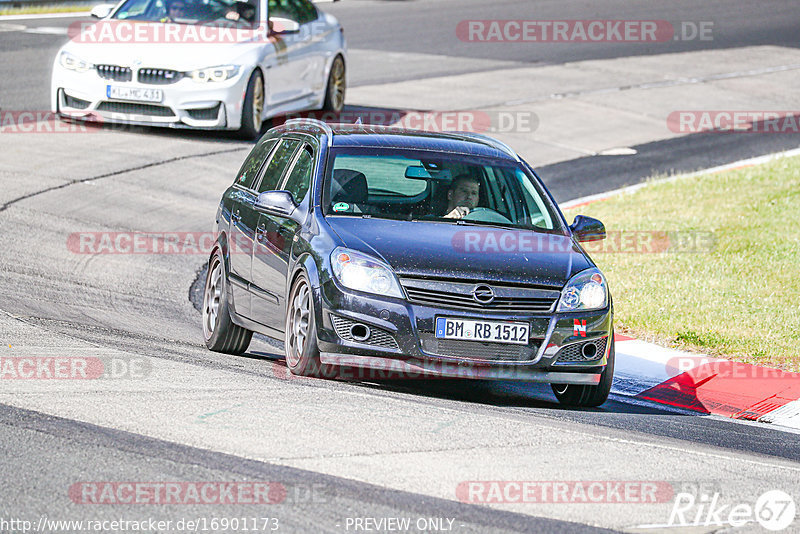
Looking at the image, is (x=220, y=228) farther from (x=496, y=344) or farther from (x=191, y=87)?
(x=191, y=87)

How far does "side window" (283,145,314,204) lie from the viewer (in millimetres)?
8953

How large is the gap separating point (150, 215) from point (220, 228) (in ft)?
14.1

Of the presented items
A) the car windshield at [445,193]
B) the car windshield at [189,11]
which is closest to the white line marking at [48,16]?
the car windshield at [189,11]

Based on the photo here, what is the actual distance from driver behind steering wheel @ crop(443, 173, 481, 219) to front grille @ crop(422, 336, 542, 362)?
137 cm

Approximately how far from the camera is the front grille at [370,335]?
778cm

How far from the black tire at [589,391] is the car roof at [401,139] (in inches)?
71.2

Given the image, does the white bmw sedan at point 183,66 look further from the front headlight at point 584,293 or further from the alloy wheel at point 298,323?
the front headlight at point 584,293

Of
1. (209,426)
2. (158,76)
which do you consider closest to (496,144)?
(209,426)

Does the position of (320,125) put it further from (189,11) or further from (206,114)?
(189,11)

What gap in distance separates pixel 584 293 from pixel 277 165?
270cm

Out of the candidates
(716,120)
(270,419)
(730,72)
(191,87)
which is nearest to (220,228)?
(270,419)

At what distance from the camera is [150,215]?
558 inches

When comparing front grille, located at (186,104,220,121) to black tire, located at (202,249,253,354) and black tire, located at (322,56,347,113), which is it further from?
black tire, located at (202,249,253,354)

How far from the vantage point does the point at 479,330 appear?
7.78 m
